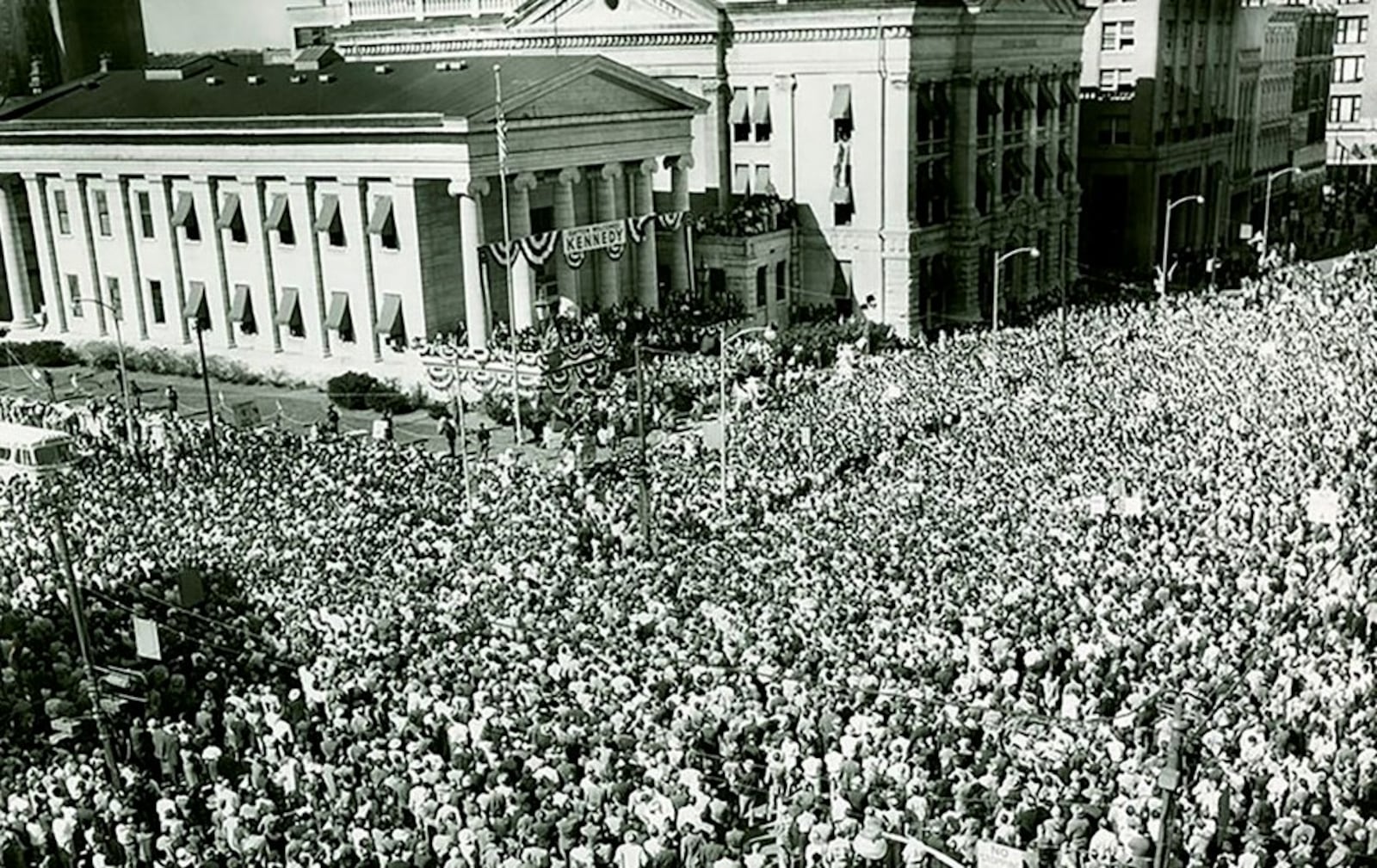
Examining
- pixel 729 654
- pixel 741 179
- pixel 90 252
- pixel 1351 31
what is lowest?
pixel 729 654

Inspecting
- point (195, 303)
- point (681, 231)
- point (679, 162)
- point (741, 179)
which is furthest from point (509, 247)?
point (741, 179)

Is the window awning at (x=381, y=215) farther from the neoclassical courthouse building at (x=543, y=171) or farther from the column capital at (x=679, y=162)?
the column capital at (x=679, y=162)

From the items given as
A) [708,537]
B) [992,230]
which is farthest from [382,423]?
[992,230]

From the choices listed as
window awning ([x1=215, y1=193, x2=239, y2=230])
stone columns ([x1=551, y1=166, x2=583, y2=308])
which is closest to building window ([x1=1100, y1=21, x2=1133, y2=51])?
stone columns ([x1=551, y1=166, x2=583, y2=308])

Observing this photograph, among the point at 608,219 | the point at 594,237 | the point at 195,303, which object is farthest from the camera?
the point at 195,303

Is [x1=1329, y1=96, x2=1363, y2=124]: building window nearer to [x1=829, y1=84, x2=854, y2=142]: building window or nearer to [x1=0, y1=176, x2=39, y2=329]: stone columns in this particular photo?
[x1=829, y1=84, x2=854, y2=142]: building window

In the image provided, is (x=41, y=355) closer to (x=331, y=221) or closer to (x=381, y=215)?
(x=331, y=221)
